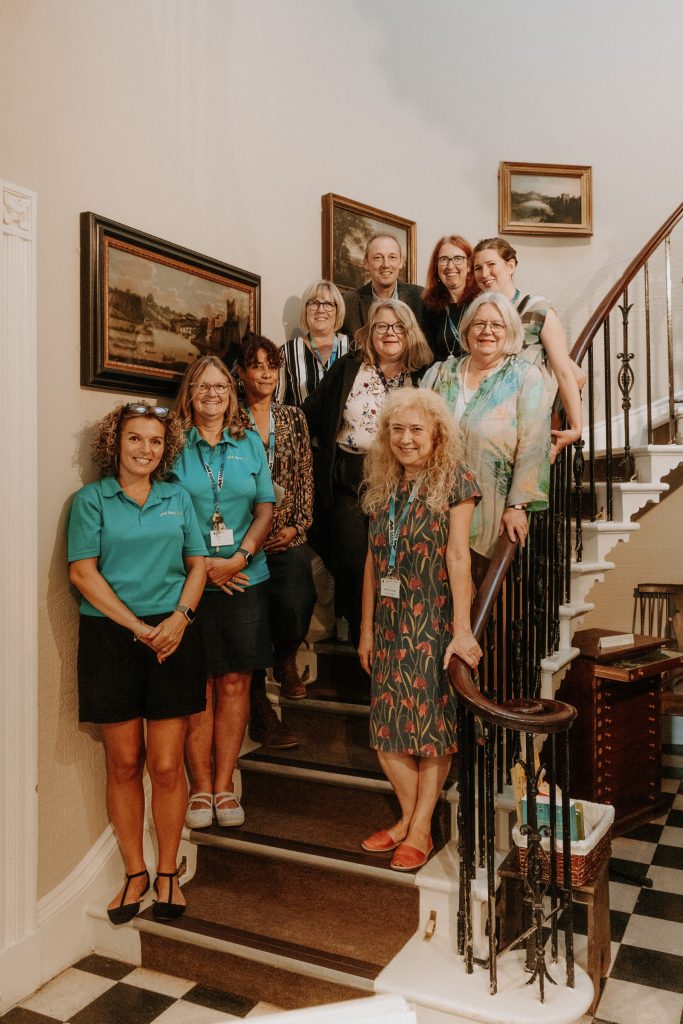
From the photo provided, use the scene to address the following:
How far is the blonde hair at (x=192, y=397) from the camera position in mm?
2916

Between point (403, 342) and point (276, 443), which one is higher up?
point (403, 342)

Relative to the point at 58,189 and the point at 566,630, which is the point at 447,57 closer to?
the point at 58,189

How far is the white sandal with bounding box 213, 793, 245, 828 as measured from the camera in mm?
2949

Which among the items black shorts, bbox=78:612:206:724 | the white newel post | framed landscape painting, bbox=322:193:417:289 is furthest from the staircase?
framed landscape painting, bbox=322:193:417:289

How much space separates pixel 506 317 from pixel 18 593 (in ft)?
5.97

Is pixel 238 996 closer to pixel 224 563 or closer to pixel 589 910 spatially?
pixel 589 910

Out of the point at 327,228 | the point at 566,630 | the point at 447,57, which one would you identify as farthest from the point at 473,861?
the point at 447,57

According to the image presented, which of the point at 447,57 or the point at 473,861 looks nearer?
the point at 473,861

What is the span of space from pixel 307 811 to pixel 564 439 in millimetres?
1689

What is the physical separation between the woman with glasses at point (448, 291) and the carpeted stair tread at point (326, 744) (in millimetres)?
1565

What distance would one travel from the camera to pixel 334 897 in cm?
264

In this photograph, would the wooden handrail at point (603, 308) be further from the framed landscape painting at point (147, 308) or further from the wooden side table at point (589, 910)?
the wooden side table at point (589, 910)

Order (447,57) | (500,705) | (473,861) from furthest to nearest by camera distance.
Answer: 1. (447,57)
2. (473,861)
3. (500,705)

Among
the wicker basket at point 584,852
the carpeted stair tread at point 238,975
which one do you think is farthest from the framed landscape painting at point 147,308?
the wicker basket at point 584,852
